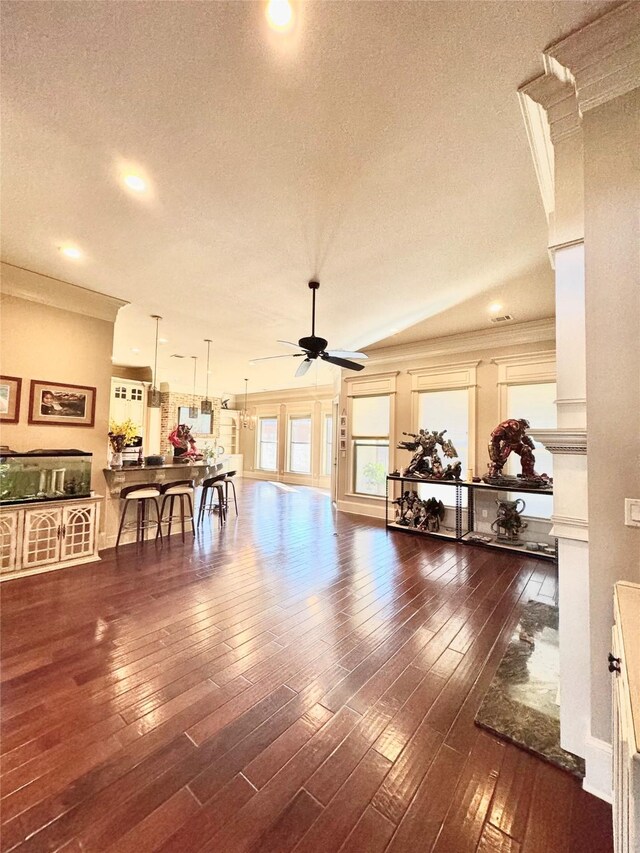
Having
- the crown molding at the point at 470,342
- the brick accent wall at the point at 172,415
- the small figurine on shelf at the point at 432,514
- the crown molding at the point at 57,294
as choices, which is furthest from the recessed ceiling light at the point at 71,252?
the brick accent wall at the point at 172,415

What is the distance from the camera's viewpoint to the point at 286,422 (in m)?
11.3

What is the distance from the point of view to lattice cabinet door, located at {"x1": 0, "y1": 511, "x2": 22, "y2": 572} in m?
3.35

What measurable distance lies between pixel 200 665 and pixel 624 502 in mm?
2420

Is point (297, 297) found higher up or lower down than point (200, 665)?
higher up

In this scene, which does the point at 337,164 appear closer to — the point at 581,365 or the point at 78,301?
the point at 581,365

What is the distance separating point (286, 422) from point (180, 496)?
6517mm

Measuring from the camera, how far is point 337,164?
6.91 feet

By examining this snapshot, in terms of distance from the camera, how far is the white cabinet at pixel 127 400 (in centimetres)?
780

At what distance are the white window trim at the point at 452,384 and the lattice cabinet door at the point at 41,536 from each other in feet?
17.1

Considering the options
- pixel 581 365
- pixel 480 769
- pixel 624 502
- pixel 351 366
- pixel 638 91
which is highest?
pixel 638 91

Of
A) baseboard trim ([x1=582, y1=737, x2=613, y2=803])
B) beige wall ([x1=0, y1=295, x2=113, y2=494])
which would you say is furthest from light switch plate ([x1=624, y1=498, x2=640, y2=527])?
beige wall ([x1=0, y1=295, x2=113, y2=494])

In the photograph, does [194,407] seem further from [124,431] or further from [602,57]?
[602,57]

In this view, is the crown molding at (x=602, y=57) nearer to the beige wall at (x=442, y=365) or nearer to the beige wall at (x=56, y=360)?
the beige wall at (x=442, y=365)

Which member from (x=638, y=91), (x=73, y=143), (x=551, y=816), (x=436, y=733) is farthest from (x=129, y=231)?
(x=551, y=816)
